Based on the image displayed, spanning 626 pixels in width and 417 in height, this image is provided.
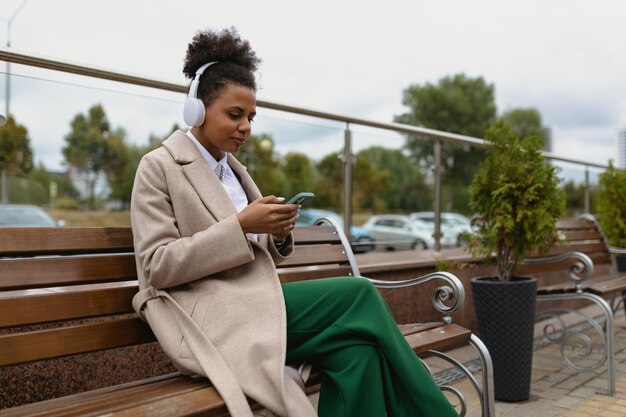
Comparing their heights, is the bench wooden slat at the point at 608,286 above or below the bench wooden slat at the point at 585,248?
below

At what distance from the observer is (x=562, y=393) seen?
13.4 ft

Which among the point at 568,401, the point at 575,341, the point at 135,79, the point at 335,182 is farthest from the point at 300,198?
the point at 575,341

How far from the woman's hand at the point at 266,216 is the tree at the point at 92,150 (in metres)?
9.95

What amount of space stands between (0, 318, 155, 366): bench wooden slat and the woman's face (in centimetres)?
74

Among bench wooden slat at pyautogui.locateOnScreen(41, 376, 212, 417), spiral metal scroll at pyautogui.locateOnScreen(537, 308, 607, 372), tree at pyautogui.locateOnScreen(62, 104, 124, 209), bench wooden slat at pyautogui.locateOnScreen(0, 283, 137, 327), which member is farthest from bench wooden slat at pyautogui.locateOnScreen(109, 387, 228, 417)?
tree at pyautogui.locateOnScreen(62, 104, 124, 209)

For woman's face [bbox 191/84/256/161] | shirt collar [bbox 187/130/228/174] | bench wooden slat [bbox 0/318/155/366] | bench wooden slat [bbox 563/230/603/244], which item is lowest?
bench wooden slat [bbox 0/318/155/366]

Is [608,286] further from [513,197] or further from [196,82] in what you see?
[196,82]

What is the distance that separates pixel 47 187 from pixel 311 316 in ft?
28.7

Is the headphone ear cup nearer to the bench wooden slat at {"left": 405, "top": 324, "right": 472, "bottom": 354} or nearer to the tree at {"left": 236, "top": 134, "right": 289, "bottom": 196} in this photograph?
the bench wooden slat at {"left": 405, "top": 324, "right": 472, "bottom": 354}

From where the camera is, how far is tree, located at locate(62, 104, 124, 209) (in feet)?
41.5

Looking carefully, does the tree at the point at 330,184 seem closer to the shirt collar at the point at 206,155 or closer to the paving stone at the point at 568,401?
the paving stone at the point at 568,401

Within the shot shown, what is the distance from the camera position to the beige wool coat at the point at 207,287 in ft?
6.59

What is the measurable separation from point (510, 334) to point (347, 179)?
72.0 inches

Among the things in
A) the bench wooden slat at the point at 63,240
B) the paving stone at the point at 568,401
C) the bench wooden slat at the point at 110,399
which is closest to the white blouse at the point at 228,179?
the bench wooden slat at the point at 63,240
